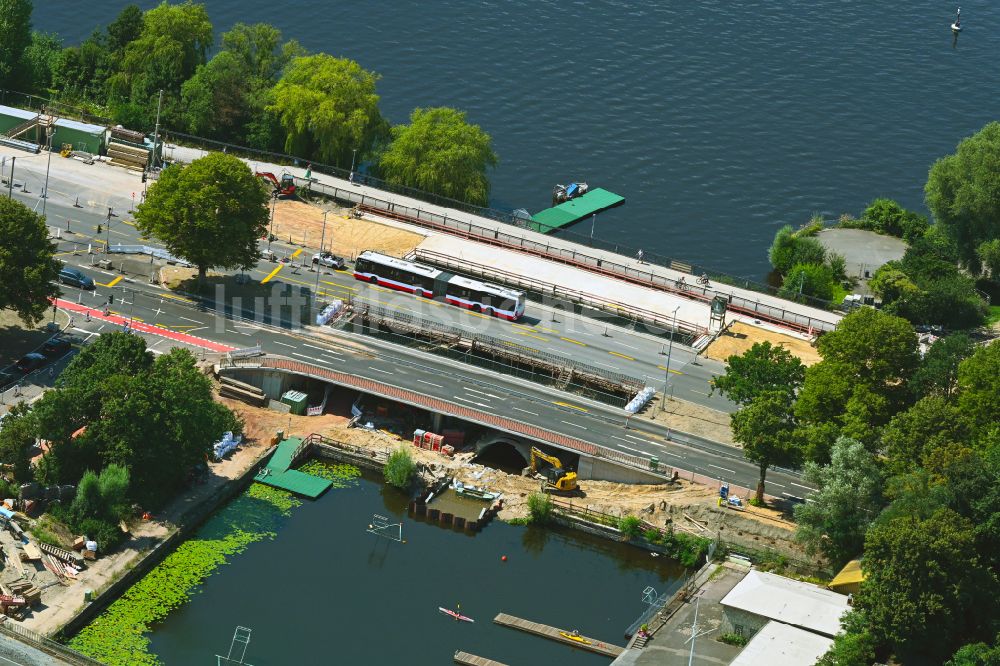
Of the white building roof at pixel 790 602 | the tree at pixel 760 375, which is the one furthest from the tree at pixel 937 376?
Answer: the white building roof at pixel 790 602

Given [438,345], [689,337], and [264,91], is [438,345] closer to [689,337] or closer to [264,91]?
[689,337]

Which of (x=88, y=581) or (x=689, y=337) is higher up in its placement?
(x=689, y=337)

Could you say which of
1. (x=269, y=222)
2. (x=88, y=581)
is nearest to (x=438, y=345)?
(x=269, y=222)

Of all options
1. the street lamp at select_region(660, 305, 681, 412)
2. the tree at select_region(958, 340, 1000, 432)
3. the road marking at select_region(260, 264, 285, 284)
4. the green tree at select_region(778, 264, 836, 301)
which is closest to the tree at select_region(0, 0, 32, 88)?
the road marking at select_region(260, 264, 285, 284)

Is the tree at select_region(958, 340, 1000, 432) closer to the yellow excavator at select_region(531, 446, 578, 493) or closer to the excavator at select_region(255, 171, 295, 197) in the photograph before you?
the yellow excavator at select_region(531, 446, 578, 493)

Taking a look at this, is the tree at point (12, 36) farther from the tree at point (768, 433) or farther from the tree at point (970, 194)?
the tree at point (768, 433)
